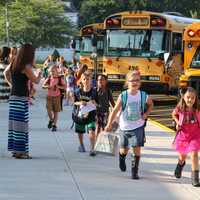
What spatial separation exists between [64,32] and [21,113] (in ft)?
174

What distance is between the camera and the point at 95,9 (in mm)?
84875

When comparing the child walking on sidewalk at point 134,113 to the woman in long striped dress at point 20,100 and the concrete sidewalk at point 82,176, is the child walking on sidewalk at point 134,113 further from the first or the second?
the woman in long striped dress at point 20,100

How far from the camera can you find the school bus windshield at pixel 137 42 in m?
22.2

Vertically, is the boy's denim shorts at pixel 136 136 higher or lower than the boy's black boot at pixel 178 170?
higher

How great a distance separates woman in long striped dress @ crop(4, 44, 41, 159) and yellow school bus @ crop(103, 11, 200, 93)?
11902 mm

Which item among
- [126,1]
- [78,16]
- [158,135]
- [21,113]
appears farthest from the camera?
[78,16]

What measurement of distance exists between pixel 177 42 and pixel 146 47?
1.05 m

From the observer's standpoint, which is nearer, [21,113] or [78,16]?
[21,113]

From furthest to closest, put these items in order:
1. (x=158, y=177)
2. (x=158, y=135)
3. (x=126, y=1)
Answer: (x=126, y=1)
(x=158, y=135)
(x=158, y=177)

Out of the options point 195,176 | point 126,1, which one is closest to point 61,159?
point 195,176

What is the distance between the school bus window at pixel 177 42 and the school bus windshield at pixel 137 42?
0.78 feet

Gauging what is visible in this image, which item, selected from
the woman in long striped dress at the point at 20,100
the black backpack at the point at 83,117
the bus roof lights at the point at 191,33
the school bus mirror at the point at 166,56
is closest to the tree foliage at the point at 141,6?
the school bus mirror at the point at 166,56

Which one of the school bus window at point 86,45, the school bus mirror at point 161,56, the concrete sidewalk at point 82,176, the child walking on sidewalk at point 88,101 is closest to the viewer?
the concrete sidewalk at point 82,176

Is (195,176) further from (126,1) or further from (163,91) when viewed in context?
(126,1)
